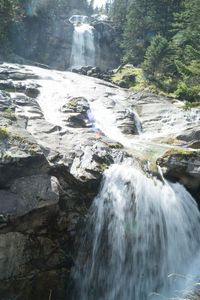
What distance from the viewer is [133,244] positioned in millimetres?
10031

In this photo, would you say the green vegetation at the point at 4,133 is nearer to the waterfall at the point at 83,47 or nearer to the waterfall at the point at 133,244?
the waterfall at the point at 133,244

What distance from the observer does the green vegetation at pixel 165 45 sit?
25.7m

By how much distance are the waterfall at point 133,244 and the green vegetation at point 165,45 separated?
42.9 feet

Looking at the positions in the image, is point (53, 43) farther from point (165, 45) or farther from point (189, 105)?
point (189, 105)

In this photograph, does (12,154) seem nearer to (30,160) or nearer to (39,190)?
(30,160)

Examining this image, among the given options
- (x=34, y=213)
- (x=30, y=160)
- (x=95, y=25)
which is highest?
(x=95, y=25)

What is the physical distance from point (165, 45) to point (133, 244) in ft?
86.9

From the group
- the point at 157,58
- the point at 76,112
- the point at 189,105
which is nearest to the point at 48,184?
the point at 76,112

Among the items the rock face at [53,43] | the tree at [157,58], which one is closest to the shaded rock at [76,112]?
the tree at [157,58]

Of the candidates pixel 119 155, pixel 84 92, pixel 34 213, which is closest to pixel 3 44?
pixel 84 92

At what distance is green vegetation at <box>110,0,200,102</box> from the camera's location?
25.7 meters

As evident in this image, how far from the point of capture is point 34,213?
29.1 feet

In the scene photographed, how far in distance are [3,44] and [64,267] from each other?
3726 cm

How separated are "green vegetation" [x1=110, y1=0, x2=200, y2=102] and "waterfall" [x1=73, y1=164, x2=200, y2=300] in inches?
515
